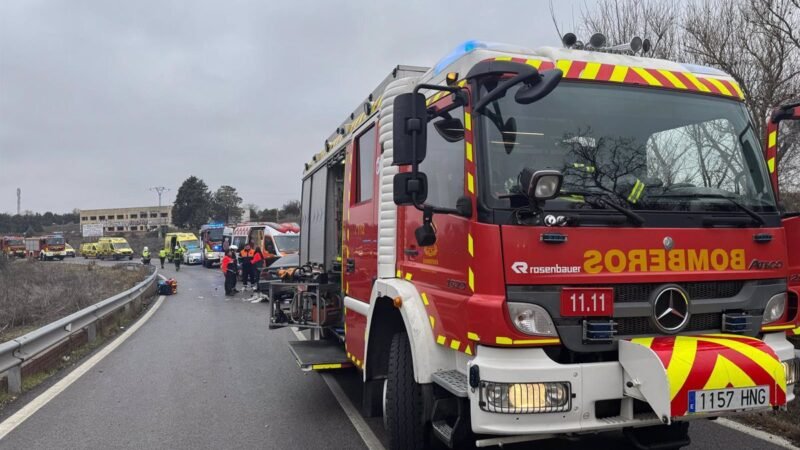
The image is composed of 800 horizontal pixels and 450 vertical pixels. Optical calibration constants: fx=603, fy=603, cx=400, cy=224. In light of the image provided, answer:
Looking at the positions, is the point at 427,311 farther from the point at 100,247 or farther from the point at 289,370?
the point at 100,247

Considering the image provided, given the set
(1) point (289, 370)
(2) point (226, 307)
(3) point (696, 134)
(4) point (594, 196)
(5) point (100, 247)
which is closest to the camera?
(4) point (594, 196)

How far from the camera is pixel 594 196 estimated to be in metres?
3.41

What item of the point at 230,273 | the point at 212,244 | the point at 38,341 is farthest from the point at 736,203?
the point at 212,244

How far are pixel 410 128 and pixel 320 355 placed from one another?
3497 millimetres

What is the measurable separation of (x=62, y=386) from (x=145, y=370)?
1.06 meters

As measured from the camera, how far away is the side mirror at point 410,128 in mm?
3480

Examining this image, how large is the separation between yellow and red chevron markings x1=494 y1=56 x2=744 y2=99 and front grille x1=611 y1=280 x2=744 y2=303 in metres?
1.27

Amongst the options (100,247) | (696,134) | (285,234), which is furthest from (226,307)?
(100,247)

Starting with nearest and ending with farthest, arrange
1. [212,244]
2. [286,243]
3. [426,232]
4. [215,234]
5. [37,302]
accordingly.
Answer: [426,232] → [37,302] → [286,243] → [212,244] → [215,234]

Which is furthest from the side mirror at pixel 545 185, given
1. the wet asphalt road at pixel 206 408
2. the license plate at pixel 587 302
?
the wet asphalt road at pixel 206 408

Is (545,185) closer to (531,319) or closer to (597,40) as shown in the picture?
(531,319)

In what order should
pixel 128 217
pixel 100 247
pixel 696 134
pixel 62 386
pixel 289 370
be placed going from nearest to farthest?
pixel 696 134 → pixel 62 386 → pixel 289 370 → pixel 100 247 → pixel 128 217

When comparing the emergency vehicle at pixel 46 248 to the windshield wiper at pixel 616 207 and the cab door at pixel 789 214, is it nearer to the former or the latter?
the windshield wiper at pixel 616 207

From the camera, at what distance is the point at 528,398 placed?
309 cm
